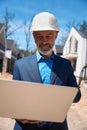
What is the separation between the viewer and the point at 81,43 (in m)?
38.0

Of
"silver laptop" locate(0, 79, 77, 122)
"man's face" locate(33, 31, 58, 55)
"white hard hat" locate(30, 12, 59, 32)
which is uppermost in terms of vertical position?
"white hard hat" locate(30, 12, 59, 32)

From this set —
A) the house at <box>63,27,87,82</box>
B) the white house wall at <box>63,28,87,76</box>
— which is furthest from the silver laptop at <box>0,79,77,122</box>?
the white house wall at <box>63,28,87,76</box>

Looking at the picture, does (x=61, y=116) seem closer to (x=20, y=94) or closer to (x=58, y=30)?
(x=20, y=94)

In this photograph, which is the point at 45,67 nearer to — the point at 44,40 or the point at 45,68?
the point at 45,68

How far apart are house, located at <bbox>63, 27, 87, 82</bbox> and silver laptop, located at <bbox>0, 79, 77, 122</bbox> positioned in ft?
104

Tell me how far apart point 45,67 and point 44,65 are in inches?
0.7

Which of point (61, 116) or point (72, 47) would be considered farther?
point (72, 47)

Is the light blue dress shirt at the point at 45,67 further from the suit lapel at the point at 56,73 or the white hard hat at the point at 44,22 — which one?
the white hard hat at the point at 44,22

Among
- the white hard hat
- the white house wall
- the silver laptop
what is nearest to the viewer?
the silver laptop

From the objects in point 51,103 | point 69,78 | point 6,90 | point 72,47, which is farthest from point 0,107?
point 72,47

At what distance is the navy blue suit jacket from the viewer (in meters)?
2.66

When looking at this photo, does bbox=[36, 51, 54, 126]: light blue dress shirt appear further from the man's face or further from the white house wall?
the white house wall

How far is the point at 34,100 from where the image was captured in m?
2.37

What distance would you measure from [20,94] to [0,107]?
0.17m
